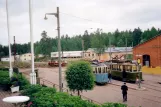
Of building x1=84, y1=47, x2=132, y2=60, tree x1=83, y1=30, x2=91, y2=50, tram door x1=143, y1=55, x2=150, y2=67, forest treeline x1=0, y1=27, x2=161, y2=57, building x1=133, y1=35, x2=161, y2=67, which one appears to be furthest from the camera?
tree x1=83, y1=30, x2=91, y2=50

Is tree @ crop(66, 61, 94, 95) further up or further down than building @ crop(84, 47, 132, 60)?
further down

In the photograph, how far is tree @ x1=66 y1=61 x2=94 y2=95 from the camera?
710 inches

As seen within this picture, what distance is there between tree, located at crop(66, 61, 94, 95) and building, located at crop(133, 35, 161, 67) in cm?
2989

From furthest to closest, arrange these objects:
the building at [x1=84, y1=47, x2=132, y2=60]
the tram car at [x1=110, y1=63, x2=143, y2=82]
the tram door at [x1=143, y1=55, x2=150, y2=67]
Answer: the building at [x1=84, y1=47, x2=132, y2=60] → the tram door at [x1=143, y1=55, x2=150, y2=67] → the tram car at [x1=110, y1=63, x2=143, y2=82]

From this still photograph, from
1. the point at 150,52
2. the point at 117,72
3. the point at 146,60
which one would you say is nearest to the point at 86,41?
the point at 146,60

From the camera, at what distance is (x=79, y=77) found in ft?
59.4

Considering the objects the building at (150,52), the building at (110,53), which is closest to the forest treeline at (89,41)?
the building at (110,53)

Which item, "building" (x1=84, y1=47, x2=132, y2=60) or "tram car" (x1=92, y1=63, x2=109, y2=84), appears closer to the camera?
"tram car" (x1=92, y1=63, x2=109, y2=84)

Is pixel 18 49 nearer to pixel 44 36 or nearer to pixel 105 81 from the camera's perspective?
pixel 44 36

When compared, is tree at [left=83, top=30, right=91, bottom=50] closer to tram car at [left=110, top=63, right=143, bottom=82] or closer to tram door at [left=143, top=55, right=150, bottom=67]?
tram door at [left=143, top=55, right=150, bottom=67]

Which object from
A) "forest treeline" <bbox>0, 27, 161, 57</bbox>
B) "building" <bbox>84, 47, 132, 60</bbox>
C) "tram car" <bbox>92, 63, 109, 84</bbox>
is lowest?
"tram car" <bbox>92, 63, 109, 84</bbox>

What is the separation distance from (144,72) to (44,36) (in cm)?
6619

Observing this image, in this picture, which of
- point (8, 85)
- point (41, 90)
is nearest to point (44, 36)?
point (8, 85)

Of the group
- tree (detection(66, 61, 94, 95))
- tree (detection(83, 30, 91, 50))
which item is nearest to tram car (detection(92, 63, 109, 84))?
tree (detection(66, 61, 94, 95))
